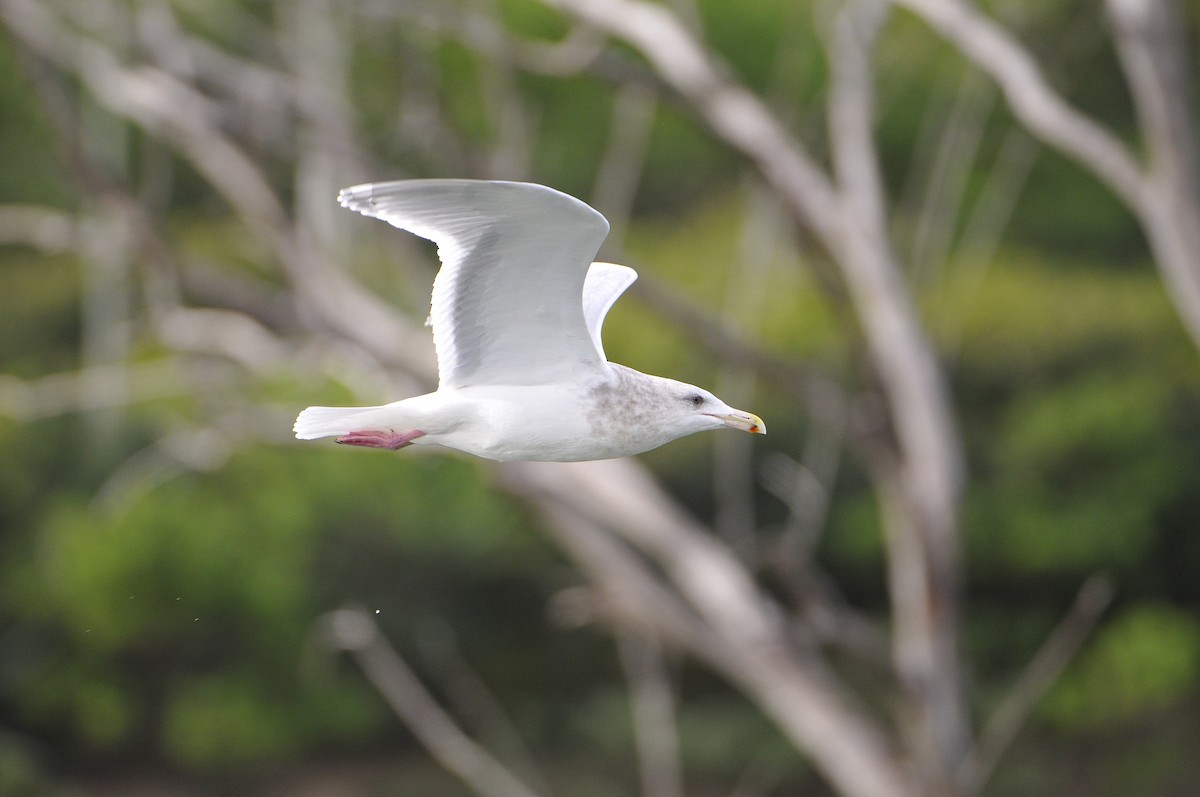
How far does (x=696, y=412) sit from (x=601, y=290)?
425mm

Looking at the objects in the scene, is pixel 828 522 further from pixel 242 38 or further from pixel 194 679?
pixel 242 38

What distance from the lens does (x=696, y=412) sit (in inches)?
79.9

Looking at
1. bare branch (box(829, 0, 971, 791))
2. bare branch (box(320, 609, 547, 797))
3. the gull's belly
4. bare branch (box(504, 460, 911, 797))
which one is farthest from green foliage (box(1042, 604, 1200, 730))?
the gull's belly

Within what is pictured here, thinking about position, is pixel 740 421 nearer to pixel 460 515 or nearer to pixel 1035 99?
Answer: pixel 1035 99

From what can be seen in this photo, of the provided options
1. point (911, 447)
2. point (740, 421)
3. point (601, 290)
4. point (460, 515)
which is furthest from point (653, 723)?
point (740, 421)

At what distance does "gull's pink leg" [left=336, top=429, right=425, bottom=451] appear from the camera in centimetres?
195

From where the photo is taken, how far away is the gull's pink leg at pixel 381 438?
1952 mm

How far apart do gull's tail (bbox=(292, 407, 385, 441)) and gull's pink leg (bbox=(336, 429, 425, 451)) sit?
1cm

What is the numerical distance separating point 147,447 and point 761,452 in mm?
2748

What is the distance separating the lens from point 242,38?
7.07 meters

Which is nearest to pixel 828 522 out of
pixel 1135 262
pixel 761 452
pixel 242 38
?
pixel 761 452

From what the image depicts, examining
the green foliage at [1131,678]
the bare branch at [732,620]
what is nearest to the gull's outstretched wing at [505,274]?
the bare branch at [732,620]

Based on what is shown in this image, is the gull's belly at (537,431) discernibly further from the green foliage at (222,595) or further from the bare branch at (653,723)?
the green foliage at (222,595)

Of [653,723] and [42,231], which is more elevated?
[42,231]
